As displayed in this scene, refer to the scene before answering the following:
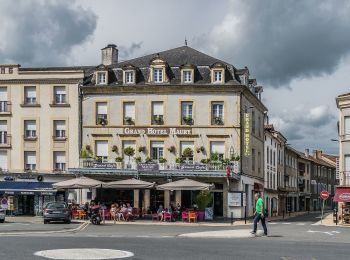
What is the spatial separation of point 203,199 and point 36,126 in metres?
15.2

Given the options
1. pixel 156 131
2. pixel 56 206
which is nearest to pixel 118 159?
pixel 156 131

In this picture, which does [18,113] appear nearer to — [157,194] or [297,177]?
[157,194]

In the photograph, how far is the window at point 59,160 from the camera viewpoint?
5209 cm

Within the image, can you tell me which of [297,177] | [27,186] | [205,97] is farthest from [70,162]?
[297,177]

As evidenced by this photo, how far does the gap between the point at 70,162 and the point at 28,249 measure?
32926mm

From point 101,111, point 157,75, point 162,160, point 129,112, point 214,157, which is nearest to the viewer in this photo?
point 214,157

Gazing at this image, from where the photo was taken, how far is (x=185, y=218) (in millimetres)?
43312

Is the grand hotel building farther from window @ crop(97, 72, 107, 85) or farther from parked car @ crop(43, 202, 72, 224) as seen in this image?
parked car @ crop(43, 202, 72, 224)

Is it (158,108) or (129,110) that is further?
(129,110)

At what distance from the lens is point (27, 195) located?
51.8 metres

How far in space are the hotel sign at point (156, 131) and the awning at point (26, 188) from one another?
7.15 m

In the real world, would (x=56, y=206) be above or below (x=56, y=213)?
above

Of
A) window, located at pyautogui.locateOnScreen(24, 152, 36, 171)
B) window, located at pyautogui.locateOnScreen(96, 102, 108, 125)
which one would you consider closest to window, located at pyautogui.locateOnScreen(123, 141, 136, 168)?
window, located at pyautogui.locateOnScreen(96, 102, 108, 125)

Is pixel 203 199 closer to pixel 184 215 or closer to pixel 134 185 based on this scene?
pixel 184 215
